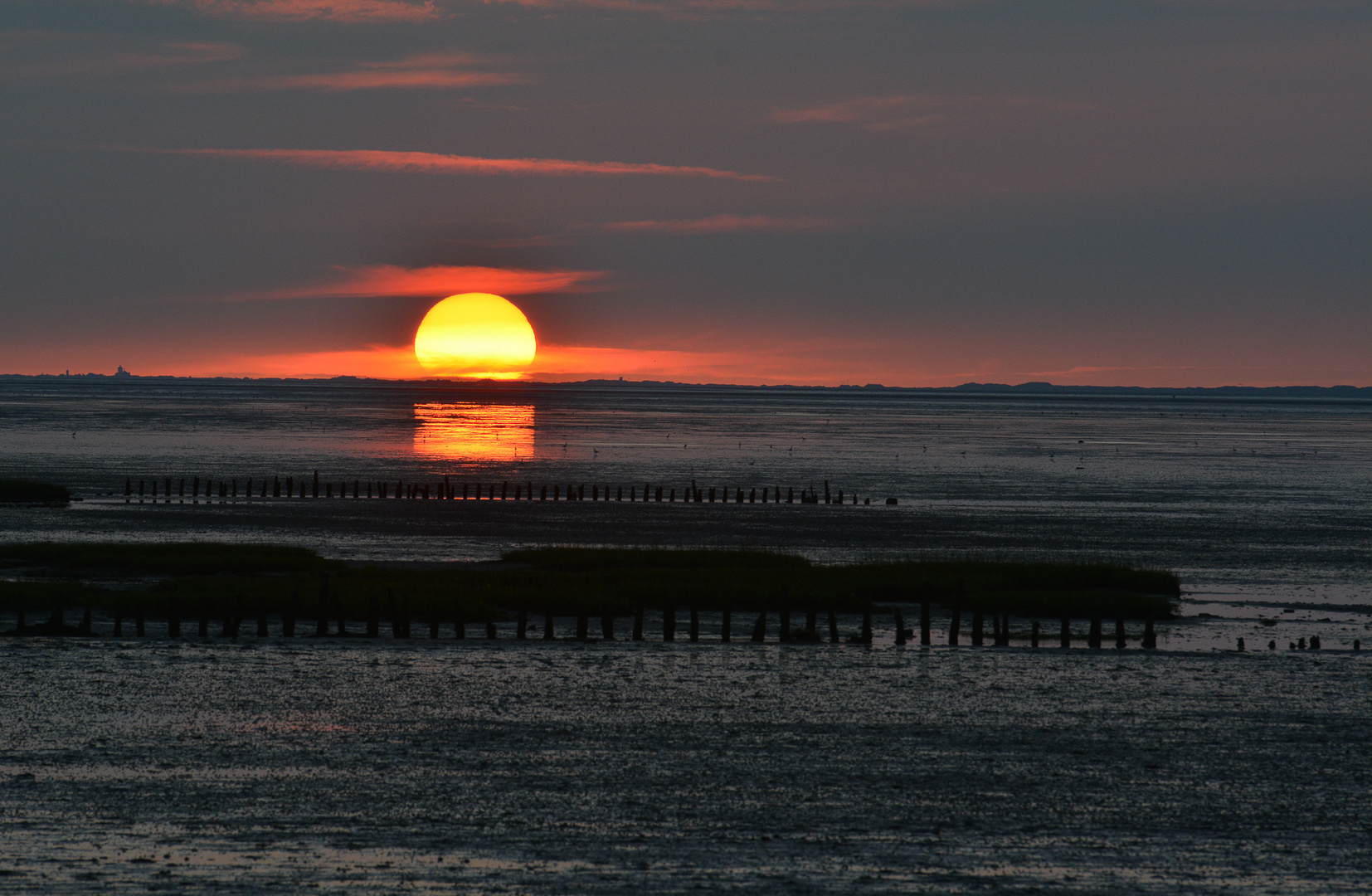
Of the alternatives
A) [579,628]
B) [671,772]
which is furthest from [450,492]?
[671,772]

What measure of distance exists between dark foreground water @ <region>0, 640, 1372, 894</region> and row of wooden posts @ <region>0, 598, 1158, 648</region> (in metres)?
1.31

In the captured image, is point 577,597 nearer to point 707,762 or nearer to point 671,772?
point 707,762

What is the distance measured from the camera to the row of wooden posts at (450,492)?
69.1 metres

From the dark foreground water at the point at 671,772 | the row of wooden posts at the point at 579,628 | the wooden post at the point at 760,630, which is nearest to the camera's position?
the dark foreground water at the point at 671,772

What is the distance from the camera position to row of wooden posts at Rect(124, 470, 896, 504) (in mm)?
69062

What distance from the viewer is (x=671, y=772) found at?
18.0 m

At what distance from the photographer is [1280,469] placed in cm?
9950

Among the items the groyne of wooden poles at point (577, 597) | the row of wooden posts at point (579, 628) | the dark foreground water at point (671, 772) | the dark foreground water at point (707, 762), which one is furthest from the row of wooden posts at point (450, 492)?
the dark foreground water at point (671, 772)

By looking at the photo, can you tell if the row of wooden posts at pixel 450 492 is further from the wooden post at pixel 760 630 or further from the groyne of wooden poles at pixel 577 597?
the wooden post at pixel 760 630

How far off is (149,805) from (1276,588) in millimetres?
31927

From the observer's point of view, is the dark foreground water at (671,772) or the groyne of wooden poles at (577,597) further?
the groyne of wooden poles at (577,597)

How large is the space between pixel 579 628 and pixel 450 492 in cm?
4363

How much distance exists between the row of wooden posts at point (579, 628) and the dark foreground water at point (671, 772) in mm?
1308

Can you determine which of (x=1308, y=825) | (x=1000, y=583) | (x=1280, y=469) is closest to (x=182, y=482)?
(x=1000, y=583)
